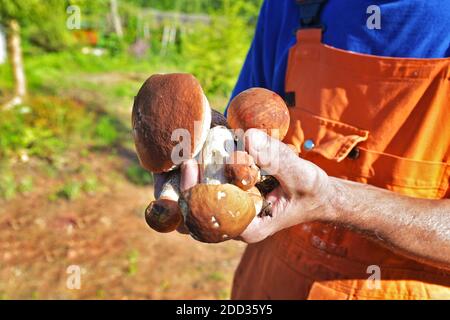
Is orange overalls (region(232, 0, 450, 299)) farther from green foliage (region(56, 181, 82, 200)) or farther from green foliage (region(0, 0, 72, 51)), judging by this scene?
green foliage (region(0, 0, 72, 51))

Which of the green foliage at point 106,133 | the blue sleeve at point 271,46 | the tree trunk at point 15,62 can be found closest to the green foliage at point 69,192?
the green foliage at point 106,133

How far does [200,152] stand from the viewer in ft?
3.48

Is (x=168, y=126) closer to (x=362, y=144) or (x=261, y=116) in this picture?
(x=261, y=116)

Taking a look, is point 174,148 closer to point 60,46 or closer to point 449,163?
point 449,163

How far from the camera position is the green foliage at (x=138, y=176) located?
5.41m

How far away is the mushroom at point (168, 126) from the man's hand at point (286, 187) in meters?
0.15

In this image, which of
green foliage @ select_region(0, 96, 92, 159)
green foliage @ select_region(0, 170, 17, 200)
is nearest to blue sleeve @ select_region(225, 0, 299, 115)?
green foliage @ select_region(0, 170, 17, 200)

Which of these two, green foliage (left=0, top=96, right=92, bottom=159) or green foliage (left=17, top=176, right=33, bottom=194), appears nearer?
green foliage (left=17, top=176, right=33, bottom=194)

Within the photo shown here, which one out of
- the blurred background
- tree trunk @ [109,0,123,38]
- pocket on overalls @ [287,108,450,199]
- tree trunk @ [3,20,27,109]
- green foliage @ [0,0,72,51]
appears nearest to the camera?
pocket on overalls @ [287,108,450,199]

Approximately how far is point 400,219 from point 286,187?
374 millimetres

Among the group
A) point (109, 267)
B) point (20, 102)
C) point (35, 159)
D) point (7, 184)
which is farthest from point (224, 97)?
point (109, 267)

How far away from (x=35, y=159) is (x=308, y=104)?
520 cm

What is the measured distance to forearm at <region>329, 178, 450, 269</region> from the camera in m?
1.14

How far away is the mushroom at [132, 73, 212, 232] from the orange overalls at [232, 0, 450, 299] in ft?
1.67
